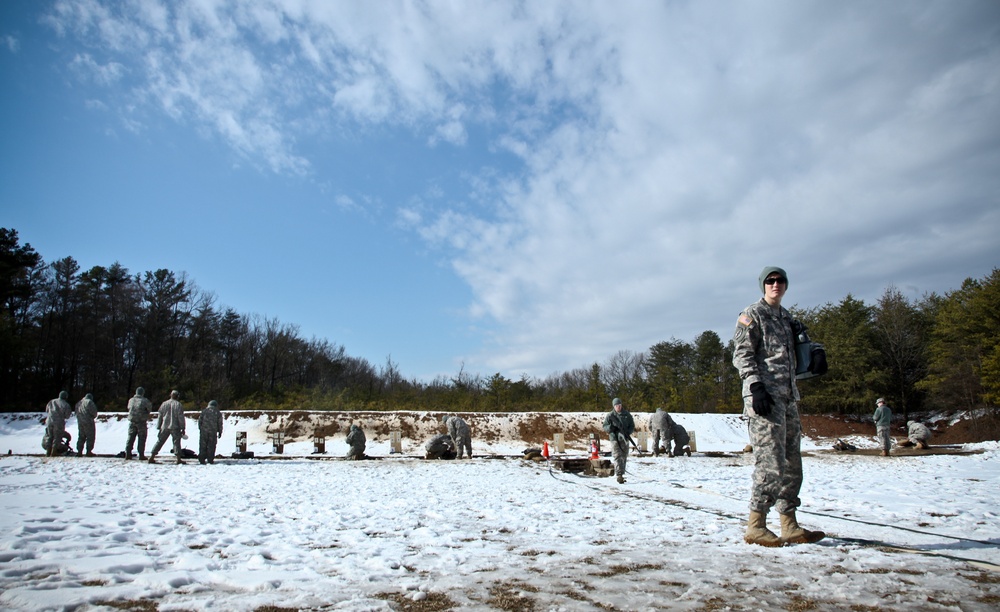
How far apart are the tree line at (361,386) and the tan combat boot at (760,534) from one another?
106ft

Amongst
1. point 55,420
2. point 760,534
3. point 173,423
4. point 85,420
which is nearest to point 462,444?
point 173,423

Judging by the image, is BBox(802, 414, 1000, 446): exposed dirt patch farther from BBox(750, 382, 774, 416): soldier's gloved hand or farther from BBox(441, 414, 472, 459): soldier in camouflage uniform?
BBox(750, 382, 774, 416): soldier's gloved hand

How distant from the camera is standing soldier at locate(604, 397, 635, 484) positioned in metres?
11.1

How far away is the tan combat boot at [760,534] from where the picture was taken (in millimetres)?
4219

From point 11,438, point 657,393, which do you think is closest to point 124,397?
point 11,438

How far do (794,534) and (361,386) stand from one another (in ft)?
139

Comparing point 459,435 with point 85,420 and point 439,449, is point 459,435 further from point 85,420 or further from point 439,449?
point 85,420

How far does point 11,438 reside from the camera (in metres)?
25.9

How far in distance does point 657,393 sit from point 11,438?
40576 millimetres

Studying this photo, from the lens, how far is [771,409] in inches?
176

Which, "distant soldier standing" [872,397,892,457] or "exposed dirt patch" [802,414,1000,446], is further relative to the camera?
"exposed dirt patch" [802,414,1000,446]

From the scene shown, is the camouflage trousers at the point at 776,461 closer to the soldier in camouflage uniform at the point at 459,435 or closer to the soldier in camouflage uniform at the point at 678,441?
the soldier in camouflage uniform at the point at 459,435

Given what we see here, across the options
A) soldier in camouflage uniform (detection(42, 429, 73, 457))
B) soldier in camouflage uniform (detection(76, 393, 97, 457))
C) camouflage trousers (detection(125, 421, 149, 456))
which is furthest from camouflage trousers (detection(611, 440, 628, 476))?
soldier in camouflage uniform (detection(42, 429, 73, 457))

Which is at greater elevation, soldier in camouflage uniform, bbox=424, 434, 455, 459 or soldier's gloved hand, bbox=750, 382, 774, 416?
soldier's gloved hand, bbox=750, 382, 774, 416
